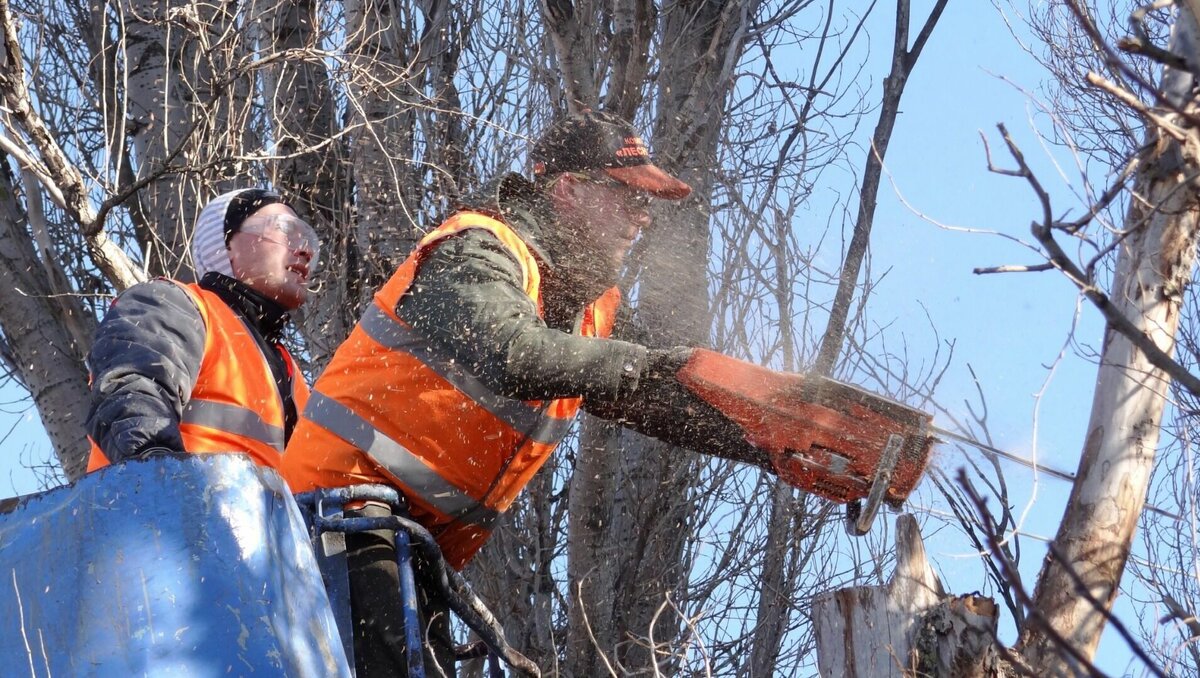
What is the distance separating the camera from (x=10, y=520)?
252 centimetres

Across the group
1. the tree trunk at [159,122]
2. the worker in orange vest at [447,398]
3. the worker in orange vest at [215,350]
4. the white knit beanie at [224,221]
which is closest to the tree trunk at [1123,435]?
the worker in orange vest at [447,398]

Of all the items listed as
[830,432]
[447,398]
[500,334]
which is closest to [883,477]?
[830,432]

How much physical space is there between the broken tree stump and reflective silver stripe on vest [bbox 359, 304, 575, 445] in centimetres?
90

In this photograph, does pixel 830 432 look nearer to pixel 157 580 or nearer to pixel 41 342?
pixel 157 580

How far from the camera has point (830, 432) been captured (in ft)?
11.0

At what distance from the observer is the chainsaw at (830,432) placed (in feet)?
10.8

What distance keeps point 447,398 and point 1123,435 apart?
1570mm

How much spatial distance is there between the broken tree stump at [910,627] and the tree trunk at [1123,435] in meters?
0.11

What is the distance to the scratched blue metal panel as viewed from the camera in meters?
2.36

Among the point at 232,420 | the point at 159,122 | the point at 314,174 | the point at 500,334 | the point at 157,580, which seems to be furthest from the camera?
the point at 314,174

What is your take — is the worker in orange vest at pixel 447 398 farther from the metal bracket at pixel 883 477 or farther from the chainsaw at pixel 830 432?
the metal bracket at pixel 883 477

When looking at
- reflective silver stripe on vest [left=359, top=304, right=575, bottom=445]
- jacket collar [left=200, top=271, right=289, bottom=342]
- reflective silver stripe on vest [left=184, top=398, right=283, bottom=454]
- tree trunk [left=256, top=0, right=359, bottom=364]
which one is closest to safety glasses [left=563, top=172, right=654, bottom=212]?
reflective silver stripe on vest [left=359, top=304, right=575, bottom=445]

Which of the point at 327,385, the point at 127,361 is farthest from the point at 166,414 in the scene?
the point at 327,385

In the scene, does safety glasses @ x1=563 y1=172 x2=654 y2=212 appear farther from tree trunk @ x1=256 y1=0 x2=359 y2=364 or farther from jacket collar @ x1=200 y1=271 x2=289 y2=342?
tree trunk @ x1=256 y1=0 x2=359 y2=364
